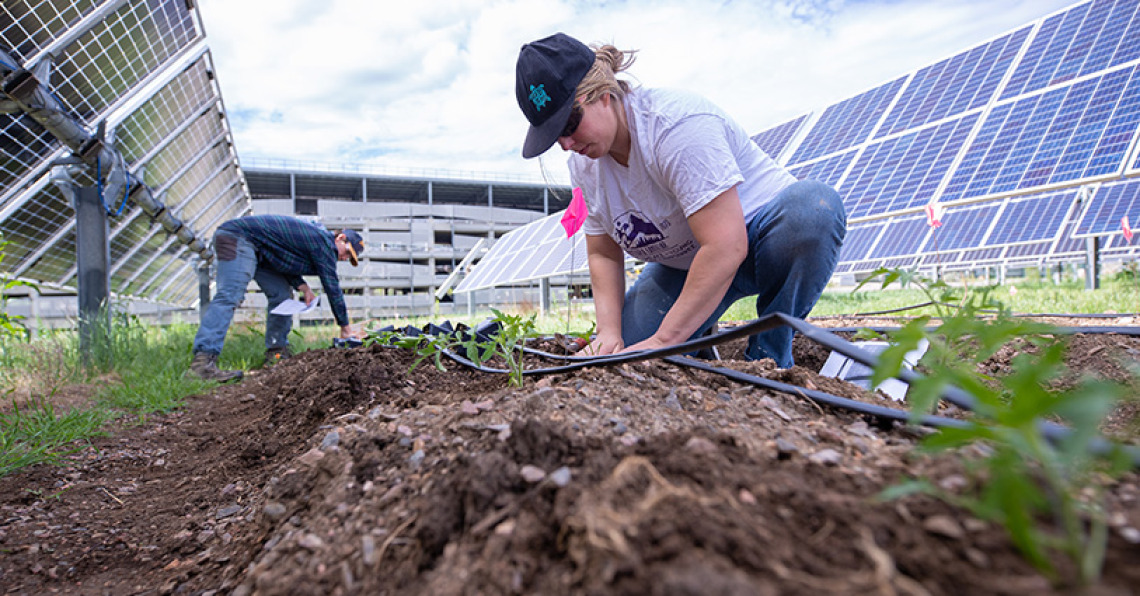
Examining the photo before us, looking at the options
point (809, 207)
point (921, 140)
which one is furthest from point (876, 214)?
point (809, 207)

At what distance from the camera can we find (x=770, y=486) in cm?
63

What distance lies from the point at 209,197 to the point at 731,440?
423 inches

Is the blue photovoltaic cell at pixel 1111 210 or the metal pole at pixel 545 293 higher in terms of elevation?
the blue photovoltaic cell at pixel 1111 210

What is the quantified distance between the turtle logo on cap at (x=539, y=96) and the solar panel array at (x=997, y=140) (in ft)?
18.0

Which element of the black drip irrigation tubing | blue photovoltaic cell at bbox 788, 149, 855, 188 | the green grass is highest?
blue photovoltaic cell at bbox 788, 149, 855, 188

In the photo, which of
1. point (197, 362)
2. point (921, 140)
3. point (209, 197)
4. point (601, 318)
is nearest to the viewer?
point (601, 318)

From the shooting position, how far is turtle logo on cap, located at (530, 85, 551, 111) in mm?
1697

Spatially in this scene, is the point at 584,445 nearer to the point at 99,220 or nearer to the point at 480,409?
the point at 480,409

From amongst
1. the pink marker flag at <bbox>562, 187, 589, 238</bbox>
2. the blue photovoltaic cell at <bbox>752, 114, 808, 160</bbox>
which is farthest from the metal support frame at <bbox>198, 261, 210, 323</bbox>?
the blue photovoltaic cell at <bbox>752, 114, 808, 160</bbox>

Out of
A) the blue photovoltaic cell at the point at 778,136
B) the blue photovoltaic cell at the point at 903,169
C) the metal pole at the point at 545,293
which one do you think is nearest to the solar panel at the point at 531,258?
the metal pole at the point at 545,293

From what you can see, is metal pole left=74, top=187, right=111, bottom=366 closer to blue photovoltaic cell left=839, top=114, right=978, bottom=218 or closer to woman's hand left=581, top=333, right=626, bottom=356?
woman's hand left=581, top=333, right=626, bottom=356

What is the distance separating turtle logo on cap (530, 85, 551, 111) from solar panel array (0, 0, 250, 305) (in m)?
3.16

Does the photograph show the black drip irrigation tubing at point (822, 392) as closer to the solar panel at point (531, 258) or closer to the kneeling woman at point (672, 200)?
the kneeling woman at point (672, 200)

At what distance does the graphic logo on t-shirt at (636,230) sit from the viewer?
84.7 inches
